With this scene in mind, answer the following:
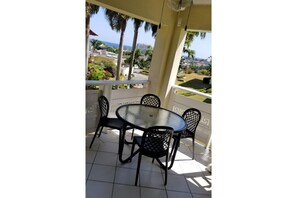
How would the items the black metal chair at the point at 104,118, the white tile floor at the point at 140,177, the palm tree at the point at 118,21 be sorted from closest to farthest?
the white tile floor at the point at 140,177, the black metal chair at the point at 104,118, the palm tree at the point at 118,21

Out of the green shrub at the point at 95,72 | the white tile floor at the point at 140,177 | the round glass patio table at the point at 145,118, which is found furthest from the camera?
the green shrub at the point at 95,72

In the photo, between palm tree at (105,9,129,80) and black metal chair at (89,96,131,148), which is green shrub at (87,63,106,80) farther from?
black metal chair at (89,96,131,148)

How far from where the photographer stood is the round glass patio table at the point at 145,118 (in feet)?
10.4

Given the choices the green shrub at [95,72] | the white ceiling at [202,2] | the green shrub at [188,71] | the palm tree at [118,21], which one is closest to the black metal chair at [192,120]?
the white ceiling at [202,2]

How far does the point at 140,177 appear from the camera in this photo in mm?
3115

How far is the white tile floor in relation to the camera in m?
2.77

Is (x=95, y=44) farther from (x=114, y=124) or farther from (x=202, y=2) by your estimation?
(x=114, y=124)

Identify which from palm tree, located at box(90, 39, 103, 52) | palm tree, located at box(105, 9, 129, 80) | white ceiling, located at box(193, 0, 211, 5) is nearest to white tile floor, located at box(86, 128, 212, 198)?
white ceiling, located at box(193, 0, 211, 5)

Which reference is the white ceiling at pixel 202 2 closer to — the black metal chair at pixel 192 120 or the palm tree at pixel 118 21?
the black metal chair at pixel 192 120

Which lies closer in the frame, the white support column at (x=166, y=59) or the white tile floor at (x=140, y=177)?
the white tile floor at (x=140, y=177)

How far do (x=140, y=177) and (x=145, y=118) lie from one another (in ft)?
2.93

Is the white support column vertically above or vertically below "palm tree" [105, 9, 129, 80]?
below
